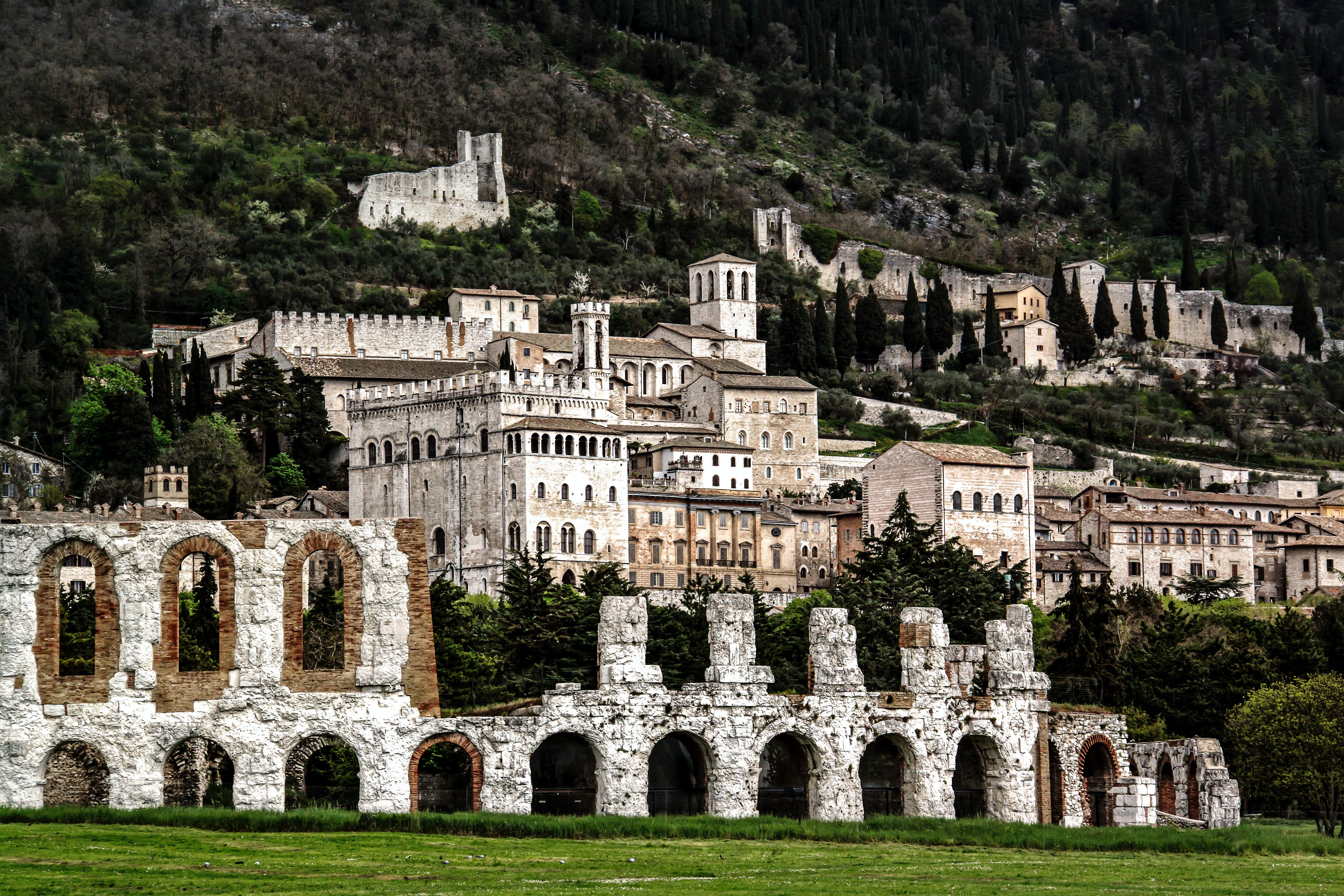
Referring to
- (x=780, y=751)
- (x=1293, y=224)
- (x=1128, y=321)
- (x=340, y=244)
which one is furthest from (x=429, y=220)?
(x=780, y=751)

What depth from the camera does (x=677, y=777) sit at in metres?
47.1

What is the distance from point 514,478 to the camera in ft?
290

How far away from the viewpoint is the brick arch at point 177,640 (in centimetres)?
3981

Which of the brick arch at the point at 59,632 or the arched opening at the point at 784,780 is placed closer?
the brick arch at the point at 59,632

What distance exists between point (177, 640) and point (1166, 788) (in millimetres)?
24960

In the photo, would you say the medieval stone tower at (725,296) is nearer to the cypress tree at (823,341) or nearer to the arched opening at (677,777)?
the cypress tree at (823,341)

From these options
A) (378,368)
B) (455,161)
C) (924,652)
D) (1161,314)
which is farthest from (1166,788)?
(455,161)

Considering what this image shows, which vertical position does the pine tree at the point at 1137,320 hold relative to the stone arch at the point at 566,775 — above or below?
above

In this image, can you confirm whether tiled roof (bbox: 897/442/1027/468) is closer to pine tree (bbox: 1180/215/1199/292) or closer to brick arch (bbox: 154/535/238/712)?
brick arch (bbox: 154/535/238/712)

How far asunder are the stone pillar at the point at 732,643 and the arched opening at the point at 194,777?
978cm

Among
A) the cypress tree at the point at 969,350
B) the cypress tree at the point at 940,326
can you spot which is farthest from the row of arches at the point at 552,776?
the cypress tree at the point at 969,350

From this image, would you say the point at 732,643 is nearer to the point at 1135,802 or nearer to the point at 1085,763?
the point at 1135,802

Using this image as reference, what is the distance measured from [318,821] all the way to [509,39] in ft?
496

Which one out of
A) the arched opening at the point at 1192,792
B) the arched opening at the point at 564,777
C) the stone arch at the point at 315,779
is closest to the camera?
the stone arch at the point at 315,779
